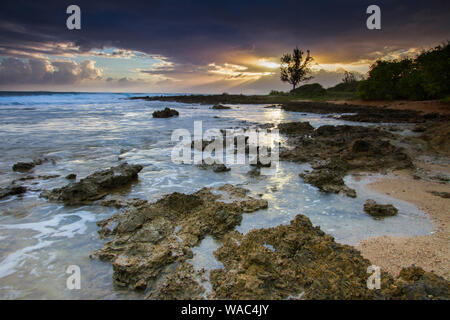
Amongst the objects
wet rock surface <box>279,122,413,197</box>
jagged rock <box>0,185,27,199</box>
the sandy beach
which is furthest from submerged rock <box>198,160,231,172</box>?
jagged rock <box>0,185,27,199</box>

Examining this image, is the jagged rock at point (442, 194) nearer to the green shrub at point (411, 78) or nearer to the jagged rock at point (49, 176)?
the jagged rock at point (49, 176)

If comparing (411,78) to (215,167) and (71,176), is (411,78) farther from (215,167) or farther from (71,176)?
(71,176)

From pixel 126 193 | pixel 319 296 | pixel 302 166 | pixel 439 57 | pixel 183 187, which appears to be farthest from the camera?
pixel 439 57

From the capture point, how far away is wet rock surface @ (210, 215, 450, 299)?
6.45 feet

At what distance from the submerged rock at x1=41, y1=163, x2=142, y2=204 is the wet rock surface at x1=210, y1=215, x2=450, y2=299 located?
9.87ft

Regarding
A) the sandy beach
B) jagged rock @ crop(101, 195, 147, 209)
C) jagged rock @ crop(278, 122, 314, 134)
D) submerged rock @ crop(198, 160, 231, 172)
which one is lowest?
the sandy beach

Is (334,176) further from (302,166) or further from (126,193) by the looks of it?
(126,193)

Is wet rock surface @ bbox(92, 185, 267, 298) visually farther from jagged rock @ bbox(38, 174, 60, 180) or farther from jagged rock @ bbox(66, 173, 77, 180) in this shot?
jagged rock @ bbox(38, 174, 60, 180)

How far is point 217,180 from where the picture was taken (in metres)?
5.56

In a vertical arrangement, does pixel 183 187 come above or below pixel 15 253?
above

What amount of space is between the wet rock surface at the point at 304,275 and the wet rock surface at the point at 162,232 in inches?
19.7

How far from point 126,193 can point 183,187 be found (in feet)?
3.83

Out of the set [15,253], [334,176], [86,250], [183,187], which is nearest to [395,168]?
[334,176]

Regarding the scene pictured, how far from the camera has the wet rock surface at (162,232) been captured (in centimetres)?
247
